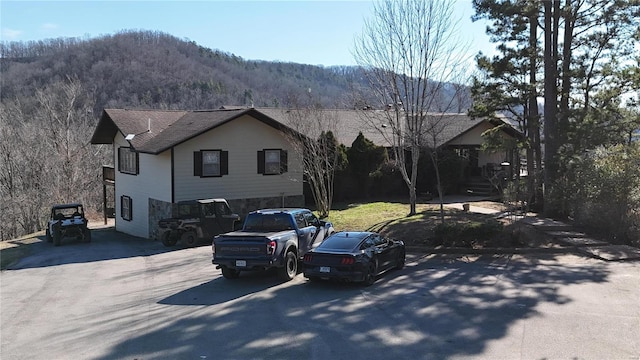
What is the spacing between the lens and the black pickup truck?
47.0 feet

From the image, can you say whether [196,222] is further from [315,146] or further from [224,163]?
[315,146]

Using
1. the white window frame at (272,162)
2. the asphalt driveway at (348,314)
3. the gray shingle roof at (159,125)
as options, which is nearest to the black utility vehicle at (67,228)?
the gray shingle roof at (159,125)

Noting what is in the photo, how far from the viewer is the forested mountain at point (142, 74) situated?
77.6 meters

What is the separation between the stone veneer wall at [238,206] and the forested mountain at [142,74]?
3628cm

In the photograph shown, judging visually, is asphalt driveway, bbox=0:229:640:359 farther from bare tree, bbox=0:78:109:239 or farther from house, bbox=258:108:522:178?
bare tree, bbox=0:78:109:239

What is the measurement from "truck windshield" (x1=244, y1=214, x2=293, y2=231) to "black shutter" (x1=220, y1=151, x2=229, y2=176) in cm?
1165

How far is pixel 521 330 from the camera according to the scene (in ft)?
32.3

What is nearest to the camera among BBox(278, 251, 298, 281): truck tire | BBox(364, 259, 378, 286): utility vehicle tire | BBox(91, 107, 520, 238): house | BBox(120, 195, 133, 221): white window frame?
BBox(364, 259, 378, 286): utility vehicle tire

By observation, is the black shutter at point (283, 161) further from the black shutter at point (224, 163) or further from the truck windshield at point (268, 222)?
the truck windshield at point (268, 222)

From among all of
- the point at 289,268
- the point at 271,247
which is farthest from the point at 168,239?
the point at 271,247

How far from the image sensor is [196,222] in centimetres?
2325

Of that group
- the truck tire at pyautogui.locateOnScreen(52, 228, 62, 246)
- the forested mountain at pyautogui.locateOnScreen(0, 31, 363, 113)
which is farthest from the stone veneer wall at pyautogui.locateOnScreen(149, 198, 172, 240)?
the forested mountain at pyautogui.locateOnScreen(0, 31, 363, 113)

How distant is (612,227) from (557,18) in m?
8.29

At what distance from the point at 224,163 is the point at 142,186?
5.19 meters
